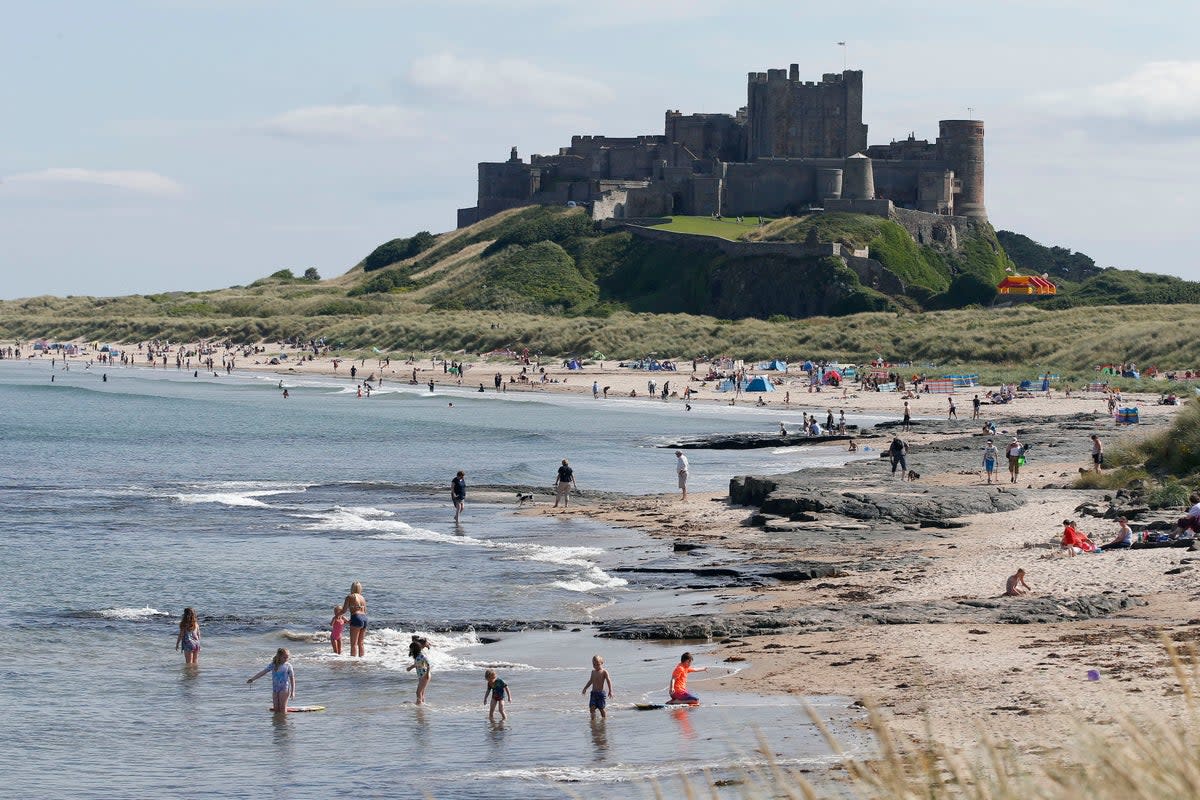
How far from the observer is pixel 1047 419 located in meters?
50.1

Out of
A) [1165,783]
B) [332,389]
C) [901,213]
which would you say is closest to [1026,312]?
[901,213]

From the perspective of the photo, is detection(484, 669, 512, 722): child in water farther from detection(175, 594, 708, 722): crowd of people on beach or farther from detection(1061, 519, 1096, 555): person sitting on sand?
detection(1061, 519, 1096, 555): person sitting on sand

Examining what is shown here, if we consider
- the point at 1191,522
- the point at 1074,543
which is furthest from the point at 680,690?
the point at 1191,522

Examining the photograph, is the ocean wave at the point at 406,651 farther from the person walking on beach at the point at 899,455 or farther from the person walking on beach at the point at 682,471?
the person walking on beach at the point at 899,455

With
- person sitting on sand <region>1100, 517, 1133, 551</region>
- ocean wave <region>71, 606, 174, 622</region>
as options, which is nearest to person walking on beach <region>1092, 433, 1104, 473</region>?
person sitting on sand <region>1100, 517, 1133, 551</region>

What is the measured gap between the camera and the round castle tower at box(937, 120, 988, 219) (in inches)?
4417

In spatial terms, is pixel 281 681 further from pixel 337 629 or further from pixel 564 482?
pixel 564 482

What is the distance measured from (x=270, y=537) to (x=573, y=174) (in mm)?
97961

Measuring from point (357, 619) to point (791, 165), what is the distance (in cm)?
9658

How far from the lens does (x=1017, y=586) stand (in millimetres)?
19344

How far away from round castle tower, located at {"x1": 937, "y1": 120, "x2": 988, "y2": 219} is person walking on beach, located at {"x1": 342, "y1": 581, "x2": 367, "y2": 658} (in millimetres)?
99876

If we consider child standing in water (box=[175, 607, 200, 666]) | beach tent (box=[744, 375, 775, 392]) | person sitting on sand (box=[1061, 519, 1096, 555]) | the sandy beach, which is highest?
beach tent (box=[744, 375, 775, 392])

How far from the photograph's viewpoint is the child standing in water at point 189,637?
18.6 metres

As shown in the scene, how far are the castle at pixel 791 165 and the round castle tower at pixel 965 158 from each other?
0.25 ft
